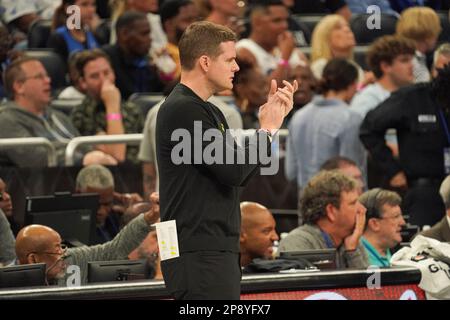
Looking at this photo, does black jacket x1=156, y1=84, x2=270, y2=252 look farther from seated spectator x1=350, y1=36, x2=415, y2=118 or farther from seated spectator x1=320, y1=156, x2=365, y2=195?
seated spectator x1=350, y1=36, x2=415, y2=118

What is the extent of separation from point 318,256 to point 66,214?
1591 millimetres

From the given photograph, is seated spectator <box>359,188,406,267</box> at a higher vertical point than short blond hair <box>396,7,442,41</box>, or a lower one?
lower

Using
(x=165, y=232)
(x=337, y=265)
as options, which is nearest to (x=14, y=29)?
(x=337, y=265)

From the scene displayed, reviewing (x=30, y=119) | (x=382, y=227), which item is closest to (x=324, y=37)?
(x=30, y=119)

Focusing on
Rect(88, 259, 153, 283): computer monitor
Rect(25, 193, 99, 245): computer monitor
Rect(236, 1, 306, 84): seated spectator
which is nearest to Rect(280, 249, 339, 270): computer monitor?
Rect(88, 259, 153, 283): computer monitor

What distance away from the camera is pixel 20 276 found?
6090mm

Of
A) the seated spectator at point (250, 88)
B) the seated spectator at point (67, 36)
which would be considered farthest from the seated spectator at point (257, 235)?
the seated spectator at point (67, 36)

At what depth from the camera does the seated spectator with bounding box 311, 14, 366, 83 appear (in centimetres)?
1095

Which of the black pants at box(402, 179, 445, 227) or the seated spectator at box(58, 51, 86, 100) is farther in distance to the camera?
the seated spectator at box(58, 51, 86, 100)

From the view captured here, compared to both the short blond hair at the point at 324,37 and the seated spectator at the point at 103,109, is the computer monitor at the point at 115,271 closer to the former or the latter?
the seated spectator at the point at 103,109

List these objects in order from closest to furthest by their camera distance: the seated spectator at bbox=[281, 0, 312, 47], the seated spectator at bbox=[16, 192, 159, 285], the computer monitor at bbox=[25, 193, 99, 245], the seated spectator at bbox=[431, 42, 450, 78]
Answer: the seated spectator at bbox=[16, 192, 159, 285] < the computer monitor at bbox=[25, 193, 99, 245] < the seated spectator at bbox=[431, 42, 450, 78] < the seated spectator at bbox=[281, 0, 312, 47]

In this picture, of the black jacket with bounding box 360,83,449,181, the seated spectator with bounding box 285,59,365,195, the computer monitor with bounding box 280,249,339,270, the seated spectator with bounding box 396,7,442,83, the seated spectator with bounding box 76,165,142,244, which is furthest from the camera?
the seated spectator with bounding box 396,7,442,83

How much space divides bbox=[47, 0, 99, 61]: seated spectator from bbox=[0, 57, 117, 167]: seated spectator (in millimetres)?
1479

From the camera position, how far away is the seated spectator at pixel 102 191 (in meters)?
8.21
